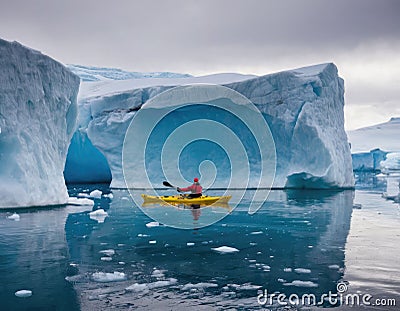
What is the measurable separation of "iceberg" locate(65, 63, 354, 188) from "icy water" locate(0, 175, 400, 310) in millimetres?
8353

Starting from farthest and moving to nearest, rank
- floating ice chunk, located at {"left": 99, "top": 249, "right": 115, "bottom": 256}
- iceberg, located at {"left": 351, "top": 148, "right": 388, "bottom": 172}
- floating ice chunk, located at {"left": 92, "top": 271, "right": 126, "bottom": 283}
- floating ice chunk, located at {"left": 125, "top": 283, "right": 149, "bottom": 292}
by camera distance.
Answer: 1. iceberg, located at {"left": 351, "top": 148, "right": 388, "bottom": 172}
2. floating ice chunk, located at {"left": 99, "top": 249, "right": 115, "bottom": 256}
3. floating ice chunk, located at {"left": 92, "top": 271, "right": 126, "bottom": 283}
4. floating ice chunk, located at {"left": 125, "top": 283, "right": 149, "bottom": 292}

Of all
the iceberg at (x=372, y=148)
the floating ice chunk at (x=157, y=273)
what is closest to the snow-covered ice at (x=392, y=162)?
the iceberg at (x=372, y=148)

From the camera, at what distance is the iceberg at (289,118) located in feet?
54.1

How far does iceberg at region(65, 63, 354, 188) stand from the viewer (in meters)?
16.5

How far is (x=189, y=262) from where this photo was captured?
482cm

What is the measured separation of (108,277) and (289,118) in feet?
44.8

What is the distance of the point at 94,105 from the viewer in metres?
18.6

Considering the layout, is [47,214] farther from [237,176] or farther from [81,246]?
[237,176]

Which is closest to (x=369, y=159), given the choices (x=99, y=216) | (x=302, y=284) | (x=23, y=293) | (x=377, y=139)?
(x=377, y=139)

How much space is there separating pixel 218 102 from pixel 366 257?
41.5 ft

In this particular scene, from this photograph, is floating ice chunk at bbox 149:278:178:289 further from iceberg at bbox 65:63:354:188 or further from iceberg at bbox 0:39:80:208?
iceberg at bbox 65:63:354:188

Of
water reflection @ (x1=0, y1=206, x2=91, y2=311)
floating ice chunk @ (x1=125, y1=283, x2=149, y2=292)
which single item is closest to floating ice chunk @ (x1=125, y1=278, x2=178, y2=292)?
floating ice chunk @ (x1=125, y1=283, x2=149, y2=292)

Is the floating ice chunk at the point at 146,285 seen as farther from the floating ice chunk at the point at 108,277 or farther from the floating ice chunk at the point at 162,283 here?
the floating ice chunk at the point at 108,277

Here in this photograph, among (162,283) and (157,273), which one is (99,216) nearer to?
(157,273)
